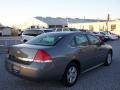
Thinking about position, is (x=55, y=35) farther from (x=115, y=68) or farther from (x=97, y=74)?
(x=115, y=68)

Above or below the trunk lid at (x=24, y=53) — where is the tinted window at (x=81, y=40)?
above

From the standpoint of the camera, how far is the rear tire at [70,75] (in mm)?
6422

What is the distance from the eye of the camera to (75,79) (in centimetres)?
683

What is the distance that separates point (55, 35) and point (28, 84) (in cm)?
171

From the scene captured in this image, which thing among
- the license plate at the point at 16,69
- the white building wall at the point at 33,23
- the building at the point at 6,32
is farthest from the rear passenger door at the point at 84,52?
the white building wall at the point at 33,23

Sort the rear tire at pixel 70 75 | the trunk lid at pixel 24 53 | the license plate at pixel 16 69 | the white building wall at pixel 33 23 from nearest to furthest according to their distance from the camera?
the trunk lid at pixel 24 53
the license plate at pixel 16 69
the rear tire at pixel 70 75
the white building wall at pixel 33 23

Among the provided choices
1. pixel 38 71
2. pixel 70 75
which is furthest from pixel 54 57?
pixel 70 75

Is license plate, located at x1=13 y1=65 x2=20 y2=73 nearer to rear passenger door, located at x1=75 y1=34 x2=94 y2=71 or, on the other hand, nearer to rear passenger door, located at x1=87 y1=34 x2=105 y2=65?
rear passenger door, located at x1=75 y1=34 x2=94 y2=71

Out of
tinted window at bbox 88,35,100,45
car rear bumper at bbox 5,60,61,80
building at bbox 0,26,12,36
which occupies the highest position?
tinted window at bbox 88,35,100,45

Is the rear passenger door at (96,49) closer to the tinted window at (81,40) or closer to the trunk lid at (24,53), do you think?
the tinted window at (81,40)

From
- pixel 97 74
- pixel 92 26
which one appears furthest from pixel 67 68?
pixel 92 26

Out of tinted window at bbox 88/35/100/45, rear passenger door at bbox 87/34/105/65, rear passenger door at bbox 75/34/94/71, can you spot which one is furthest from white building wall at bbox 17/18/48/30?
rear passenger door at bbox 75/34/94/71

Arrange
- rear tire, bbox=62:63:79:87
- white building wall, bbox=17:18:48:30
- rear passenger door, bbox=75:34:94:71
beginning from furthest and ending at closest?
white building wall, bbox=17:18:48:30
rear passenger door, bbox=75:34:94:71
rear tire, bbox=62:63:79:87

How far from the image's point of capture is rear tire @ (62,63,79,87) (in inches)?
253
